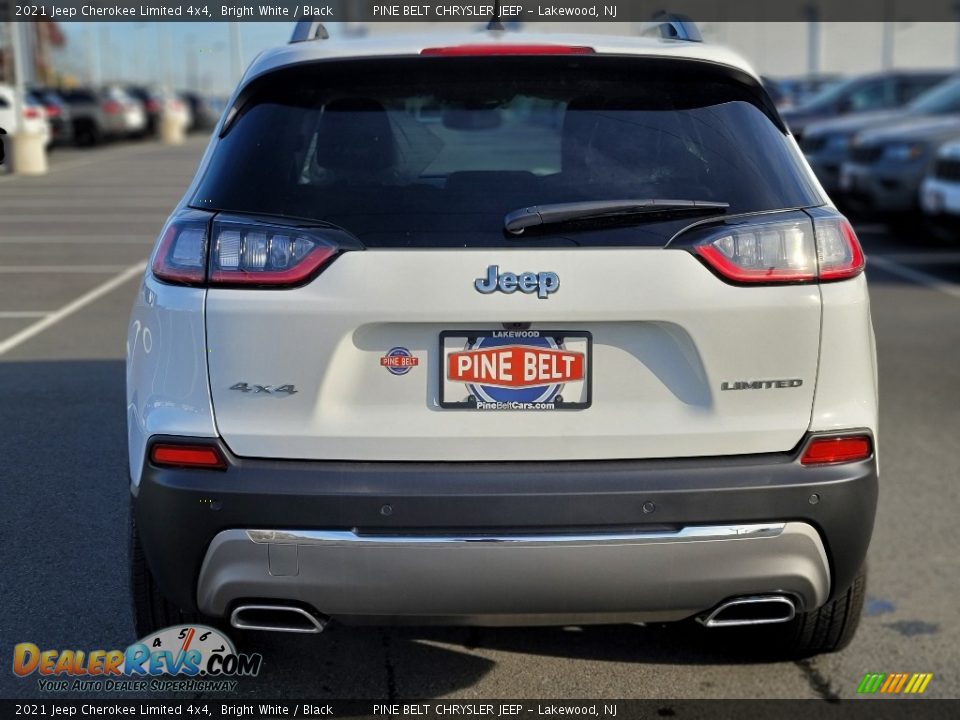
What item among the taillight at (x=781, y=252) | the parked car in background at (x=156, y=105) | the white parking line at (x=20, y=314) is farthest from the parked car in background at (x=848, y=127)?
the parked car in background at (x=156, y=105)

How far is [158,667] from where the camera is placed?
362 cm

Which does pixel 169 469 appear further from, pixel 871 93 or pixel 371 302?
pixel 871 93

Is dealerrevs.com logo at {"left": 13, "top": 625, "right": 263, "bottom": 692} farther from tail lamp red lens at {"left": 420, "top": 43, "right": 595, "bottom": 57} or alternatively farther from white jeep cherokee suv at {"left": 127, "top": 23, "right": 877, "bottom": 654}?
tail lamp red lens at {"left": 420, "top": 43, "right": 595, "bottom": 57}

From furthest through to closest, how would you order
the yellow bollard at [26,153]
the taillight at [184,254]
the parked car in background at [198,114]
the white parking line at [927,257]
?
1. the parked car in background at [198,114]
2. the yellow bollard at [26,153]
3. the white parking line at [927,257]
4. the taillight at [184,254]

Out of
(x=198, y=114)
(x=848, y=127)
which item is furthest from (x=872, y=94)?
(x=198, y=114)

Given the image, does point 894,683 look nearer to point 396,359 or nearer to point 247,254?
point 396,359

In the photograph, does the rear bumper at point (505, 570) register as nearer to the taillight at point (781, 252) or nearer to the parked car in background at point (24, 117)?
the taillight at point (781, 252)

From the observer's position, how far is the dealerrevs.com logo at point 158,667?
11.7ft

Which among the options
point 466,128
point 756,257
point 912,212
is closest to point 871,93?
point 912,212

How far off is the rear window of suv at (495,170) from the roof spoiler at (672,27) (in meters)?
0.50

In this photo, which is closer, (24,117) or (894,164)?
(894,164)

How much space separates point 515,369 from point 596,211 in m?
0.41

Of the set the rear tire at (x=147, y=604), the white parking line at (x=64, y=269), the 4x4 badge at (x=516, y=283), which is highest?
the 4x4 badge at (x=516, y=283)

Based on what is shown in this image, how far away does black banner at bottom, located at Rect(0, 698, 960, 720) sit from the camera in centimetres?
343
